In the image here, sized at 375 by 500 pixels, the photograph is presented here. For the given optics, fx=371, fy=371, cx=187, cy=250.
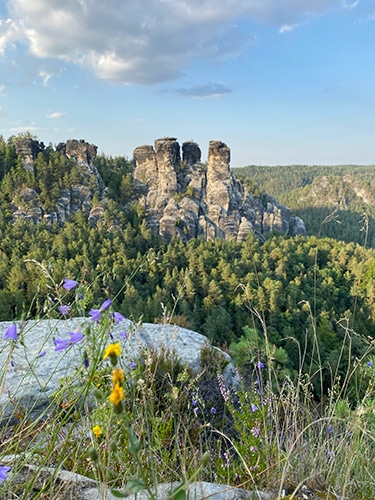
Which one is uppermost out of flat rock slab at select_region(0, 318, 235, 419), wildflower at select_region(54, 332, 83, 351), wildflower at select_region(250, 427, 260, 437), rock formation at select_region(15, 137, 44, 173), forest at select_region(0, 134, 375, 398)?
rock formation at select_region(15, 137, 44, 173)

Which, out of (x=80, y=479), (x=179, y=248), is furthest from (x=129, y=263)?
(x=80, y=479)

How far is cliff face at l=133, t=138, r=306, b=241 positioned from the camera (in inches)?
1823

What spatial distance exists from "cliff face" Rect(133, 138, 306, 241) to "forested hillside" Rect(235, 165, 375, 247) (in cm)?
661

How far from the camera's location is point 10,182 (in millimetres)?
40500

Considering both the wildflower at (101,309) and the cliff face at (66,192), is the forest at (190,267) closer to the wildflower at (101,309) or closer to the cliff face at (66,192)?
the cliff face at (66,192)

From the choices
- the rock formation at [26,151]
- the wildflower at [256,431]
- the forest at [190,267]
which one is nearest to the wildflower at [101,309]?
the wildflower at [256,431]

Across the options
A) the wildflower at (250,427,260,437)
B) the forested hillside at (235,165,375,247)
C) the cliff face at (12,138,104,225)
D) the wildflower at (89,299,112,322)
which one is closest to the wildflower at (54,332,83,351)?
the wildflower at (89,299,112,322)

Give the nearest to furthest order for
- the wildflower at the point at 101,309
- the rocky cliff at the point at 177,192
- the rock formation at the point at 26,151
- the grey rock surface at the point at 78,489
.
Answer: the wildflower at the point at 101,309 → the grey rock surface at the point at 78,489 → the rock formation at the point at 26,151 → the rocky cliff at the point at 177,192

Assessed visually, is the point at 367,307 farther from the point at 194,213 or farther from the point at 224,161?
the point at 224,161

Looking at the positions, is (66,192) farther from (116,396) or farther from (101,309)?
(116,396)

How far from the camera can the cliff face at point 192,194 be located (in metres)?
46.3

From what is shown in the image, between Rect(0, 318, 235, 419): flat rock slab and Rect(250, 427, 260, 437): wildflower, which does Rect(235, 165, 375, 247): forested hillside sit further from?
Rect(250, 427, 260, 437): wildflower

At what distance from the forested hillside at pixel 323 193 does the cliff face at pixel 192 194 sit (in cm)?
661

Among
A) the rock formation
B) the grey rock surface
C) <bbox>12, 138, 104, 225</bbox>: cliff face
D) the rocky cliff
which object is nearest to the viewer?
the grey rock surface
